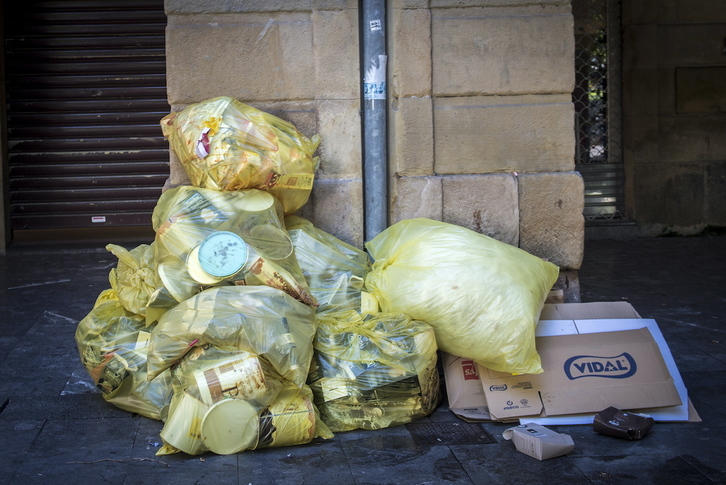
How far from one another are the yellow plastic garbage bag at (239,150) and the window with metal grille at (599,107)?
5255 millimetres

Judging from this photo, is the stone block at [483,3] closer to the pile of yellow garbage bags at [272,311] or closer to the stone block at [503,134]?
the stone block at [503,134]

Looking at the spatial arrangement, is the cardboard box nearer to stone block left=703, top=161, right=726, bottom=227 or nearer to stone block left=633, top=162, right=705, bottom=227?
stone block left=633, top=162, right=705, bottom=227

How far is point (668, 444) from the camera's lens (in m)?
3.21

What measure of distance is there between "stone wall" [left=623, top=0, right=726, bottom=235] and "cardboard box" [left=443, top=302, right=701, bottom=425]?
488 cm

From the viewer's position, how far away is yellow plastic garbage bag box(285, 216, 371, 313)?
3713 millimetres

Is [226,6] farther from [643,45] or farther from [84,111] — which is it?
[643,45]

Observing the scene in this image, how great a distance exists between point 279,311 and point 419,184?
143 centimetres

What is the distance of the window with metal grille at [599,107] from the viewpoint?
8266 millimetres

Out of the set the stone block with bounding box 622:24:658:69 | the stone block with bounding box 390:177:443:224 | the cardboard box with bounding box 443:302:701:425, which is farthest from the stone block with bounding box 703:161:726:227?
the stone block with bounding box 390:177:443:224

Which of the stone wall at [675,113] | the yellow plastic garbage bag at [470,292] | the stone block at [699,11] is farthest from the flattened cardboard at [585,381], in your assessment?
the stone block at [699,11]

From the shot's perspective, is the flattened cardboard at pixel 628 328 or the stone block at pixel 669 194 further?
the stone block at pixel 669 194

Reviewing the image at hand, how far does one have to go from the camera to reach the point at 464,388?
360 cm

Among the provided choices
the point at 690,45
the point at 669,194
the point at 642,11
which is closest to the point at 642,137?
the point at 669,194

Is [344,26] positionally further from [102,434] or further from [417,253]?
[102,434]
